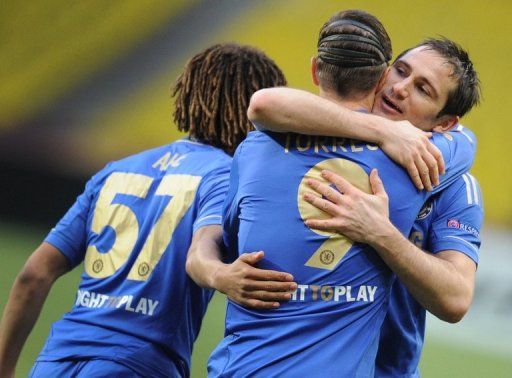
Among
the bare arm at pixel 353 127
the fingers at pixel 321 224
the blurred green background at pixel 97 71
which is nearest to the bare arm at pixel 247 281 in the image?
the fingers at pixel 321 224

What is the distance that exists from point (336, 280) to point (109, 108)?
4.03 m

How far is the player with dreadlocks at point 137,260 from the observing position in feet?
10.3

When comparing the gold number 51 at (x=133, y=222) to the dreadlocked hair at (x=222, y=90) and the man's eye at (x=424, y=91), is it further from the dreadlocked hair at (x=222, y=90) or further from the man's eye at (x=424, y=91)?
the man's eye at (x=424, y=91)

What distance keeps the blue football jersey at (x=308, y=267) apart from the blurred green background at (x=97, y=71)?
3.43 meters

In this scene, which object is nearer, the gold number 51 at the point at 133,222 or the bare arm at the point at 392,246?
the bare arm at the point at 392,246

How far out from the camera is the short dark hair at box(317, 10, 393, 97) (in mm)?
2502

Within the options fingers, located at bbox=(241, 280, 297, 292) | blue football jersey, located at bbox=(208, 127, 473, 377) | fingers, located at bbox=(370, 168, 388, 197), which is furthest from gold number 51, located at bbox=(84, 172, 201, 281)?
fingers, located at bbox=(370, 168, 388, 197)

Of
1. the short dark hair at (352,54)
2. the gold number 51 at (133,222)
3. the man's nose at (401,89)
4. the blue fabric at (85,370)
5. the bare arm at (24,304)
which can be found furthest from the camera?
the bare arm at (24,304)

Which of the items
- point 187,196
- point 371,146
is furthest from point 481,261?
point 371,146

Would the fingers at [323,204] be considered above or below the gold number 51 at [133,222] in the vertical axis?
above

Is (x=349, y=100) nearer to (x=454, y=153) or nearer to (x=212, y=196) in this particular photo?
(x=454, y=153)

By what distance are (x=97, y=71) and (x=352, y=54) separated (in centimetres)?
400

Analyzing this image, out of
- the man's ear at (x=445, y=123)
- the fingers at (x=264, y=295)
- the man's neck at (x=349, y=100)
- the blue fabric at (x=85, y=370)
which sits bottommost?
the blue fabric at (x=85, y=370)

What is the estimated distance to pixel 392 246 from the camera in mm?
2379
